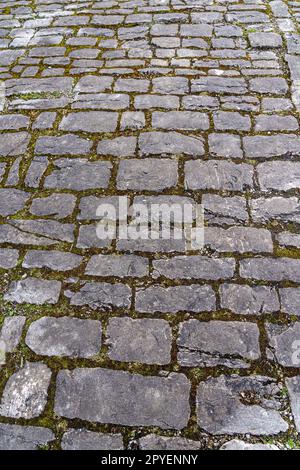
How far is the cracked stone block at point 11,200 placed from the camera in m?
2.91

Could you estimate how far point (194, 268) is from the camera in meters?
2.53

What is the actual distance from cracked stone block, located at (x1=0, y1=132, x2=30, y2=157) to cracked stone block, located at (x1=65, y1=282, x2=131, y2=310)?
143 centimetres

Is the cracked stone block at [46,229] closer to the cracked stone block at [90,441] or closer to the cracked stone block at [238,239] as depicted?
the cracked stone block at [238,239]

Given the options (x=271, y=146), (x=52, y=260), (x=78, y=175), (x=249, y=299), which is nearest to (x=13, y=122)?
(x=78, y=175)

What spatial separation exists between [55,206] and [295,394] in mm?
1854

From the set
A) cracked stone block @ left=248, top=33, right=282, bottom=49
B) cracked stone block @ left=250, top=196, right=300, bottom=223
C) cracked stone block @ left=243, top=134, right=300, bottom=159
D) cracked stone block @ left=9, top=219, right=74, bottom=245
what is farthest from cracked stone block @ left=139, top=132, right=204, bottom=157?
cracked stone block @ left=248, top=33, right=282, bottom=49

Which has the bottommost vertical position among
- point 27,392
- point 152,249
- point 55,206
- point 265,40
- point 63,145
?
point 27,392

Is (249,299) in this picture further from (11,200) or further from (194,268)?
(11,200)

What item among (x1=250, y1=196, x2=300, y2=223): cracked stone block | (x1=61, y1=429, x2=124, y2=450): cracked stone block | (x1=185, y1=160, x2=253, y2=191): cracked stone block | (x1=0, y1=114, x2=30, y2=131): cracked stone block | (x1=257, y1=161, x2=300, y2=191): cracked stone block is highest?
(x1=0, y1=114, x2=30, y2=131): cracked stone block

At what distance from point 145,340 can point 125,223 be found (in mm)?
841

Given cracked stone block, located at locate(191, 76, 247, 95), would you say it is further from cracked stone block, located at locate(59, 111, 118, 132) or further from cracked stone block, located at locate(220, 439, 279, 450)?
cracked stone block, located at locate(220, 439, 279, 450)

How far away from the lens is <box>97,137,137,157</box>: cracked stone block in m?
3.26

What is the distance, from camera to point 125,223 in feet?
9.12
